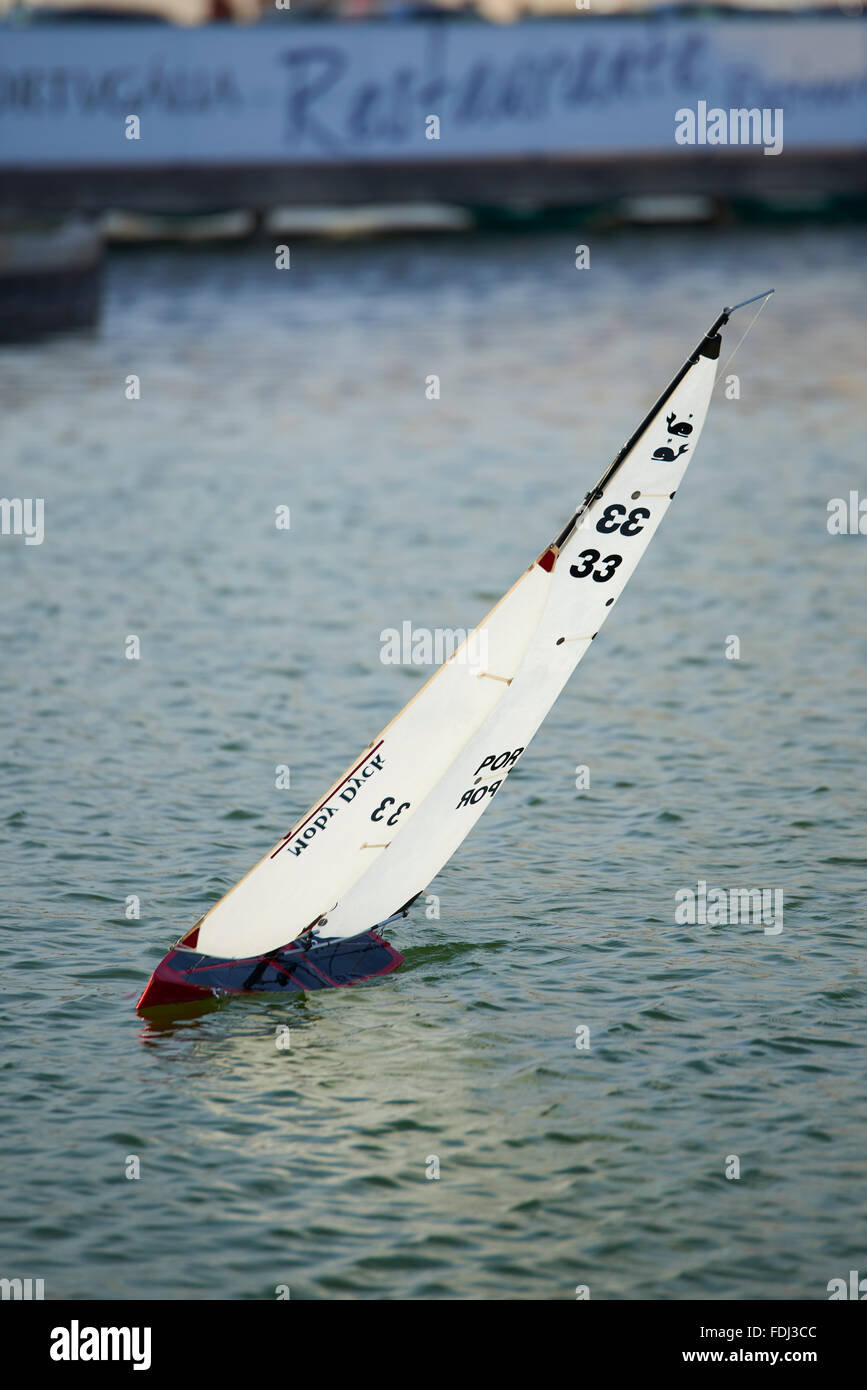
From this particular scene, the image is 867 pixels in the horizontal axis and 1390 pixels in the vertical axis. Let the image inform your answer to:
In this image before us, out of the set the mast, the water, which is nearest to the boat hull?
the water

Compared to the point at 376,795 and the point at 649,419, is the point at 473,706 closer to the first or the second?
the point at 376,795

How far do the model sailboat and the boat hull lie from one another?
0.02 meters

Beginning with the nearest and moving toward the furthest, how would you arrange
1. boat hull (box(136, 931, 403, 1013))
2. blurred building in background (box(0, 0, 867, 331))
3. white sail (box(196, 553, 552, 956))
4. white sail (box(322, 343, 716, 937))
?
white sail (box(196, 553, 552, 956))
white sail (box(322, 343, 716, 937))
boat hull (box(136, 931, 403, 1013))
blurred building in background (box(0, 0, 867, 331))

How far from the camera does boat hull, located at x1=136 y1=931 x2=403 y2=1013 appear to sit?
21.5 meters

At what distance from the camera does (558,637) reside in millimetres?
21953

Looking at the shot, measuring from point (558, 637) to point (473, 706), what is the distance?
165 cm

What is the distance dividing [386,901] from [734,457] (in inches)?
1265

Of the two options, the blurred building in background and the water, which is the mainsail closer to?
the water

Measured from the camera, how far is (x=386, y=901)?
22.5 m

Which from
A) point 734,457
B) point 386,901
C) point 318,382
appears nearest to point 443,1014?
point 386,901

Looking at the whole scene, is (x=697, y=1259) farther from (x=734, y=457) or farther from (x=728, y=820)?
(x=734, y=457)

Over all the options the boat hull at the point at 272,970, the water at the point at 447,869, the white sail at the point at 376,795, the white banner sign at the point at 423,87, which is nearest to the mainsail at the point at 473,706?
the white sail at the point at 376,795

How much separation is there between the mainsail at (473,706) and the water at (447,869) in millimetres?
1322

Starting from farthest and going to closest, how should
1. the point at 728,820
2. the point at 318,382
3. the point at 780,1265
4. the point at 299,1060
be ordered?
the point at 318,382, the point at 728,820, the point at 299,1060, the point at 780,1265
